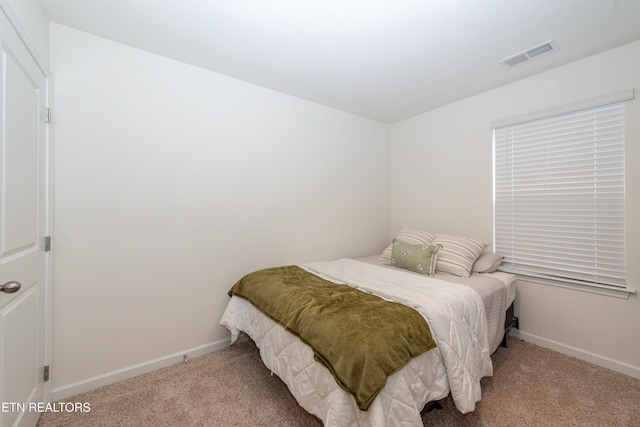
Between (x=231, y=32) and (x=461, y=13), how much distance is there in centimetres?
152

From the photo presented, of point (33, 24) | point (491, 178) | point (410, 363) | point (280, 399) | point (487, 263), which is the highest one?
point (33, 24)

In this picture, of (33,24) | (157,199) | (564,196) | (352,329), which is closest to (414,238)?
(564,196)

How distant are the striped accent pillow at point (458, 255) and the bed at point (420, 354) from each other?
1cm

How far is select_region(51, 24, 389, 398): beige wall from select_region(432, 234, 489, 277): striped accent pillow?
53.2 inches

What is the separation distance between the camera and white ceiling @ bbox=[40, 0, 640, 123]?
62.0 inches

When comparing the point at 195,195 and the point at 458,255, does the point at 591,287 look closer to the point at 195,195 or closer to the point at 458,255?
the point at 458,255

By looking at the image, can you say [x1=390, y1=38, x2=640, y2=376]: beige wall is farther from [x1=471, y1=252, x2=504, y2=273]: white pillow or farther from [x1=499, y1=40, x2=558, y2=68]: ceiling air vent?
[x1=499, y1=40, x2=558, y2=68]: ceiling air vent

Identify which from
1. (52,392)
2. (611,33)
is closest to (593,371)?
(611,33)

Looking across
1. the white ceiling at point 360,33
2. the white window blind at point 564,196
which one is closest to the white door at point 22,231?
the white ceiling at point 360,33

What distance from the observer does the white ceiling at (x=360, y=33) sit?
1.58 meters

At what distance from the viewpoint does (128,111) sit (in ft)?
6.30

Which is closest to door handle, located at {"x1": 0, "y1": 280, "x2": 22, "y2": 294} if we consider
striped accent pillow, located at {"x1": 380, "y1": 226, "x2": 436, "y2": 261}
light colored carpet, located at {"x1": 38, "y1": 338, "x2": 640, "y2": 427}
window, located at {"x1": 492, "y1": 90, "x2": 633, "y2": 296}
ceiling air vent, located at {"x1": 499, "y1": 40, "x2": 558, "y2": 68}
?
light colored carpet, located at {"x1": 38, "y1": 338, "x2": 640, "y2": 427}

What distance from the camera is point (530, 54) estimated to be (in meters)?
2.04

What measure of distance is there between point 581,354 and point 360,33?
3096 millimetres
